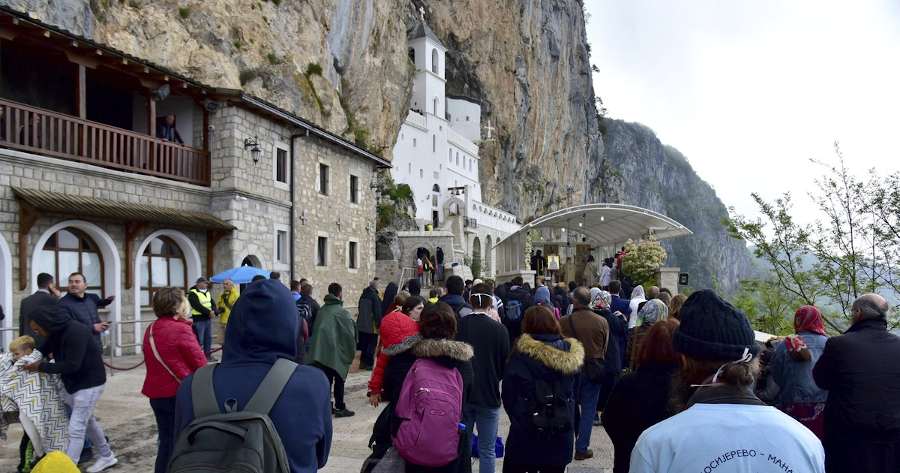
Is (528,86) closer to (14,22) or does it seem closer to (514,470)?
(14,22)

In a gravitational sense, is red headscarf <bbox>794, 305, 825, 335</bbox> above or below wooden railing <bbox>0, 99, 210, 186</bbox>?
below

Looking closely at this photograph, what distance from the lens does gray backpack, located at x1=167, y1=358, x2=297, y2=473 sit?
2133 mm

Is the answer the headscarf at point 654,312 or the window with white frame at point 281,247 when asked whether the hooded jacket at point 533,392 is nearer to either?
the headscarf at point 654,312

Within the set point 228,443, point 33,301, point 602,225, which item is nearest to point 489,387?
point 228,443

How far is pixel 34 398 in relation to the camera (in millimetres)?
5562

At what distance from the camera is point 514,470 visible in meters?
4.48

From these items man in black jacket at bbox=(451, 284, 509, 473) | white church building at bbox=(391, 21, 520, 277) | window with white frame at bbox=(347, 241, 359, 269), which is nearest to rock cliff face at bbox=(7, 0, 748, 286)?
white church building at bbox=(391, 21, 520, 277)

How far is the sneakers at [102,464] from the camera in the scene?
5957 mm

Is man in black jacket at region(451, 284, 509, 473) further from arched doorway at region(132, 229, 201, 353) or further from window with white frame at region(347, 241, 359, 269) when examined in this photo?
window with white frame at region(347, 241, 359, 269)

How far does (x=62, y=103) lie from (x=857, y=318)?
16792 millimetres

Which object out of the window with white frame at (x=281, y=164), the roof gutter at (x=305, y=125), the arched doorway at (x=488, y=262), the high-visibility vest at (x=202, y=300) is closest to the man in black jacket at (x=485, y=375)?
the high-visibility vest at (x=202, y=300)

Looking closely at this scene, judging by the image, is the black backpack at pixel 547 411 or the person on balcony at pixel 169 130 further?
the person on balcony at pixel 169 130

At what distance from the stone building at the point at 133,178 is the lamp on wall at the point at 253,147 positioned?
0.10ft

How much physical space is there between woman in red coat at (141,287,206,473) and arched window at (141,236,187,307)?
407 inches
